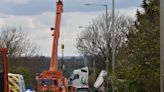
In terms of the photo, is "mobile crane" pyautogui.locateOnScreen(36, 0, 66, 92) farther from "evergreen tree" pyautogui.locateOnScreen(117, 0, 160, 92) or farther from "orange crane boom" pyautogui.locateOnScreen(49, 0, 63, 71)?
"evergreen tree" pyautogui.locateOnScreen(117, 0, 160, 92)

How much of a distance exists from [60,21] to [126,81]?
1736 centimetres

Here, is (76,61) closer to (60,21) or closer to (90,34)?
(90,34)

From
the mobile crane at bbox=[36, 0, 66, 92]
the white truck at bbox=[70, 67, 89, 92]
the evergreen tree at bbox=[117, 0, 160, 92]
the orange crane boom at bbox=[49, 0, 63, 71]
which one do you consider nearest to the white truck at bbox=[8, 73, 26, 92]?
the evergreen tree at bbox=[117, 0, 160, 92]

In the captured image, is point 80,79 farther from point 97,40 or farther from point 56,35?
point 56,35

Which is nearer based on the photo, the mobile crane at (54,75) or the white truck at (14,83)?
the white truck at (14,83)

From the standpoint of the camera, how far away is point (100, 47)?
8381 centimetres

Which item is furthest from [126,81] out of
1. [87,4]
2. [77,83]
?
[77,83]

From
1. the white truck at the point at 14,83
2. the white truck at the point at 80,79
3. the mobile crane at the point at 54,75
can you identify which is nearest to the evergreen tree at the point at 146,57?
the white truck at the point at 14,83

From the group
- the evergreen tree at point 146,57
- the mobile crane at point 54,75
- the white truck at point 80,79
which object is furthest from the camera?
the white truck at point 80,79

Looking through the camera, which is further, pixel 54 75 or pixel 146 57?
pixel 54 75

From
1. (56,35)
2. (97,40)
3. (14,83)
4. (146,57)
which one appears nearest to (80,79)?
(97,40)

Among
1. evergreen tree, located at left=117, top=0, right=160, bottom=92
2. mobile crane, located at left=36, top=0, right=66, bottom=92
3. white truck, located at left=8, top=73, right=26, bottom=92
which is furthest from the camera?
mobile crane, located at left=36, top=0, right=66, bottom=92

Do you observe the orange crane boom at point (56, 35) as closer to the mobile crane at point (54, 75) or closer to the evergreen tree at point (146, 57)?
the mobile crane at point (54, 75)

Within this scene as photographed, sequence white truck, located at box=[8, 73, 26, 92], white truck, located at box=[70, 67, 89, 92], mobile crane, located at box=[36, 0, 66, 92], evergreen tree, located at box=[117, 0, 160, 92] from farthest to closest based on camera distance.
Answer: white truck, located at box=[70, 67, 89, 92] → mobile crane, located at box=[36, 0, 66, 92] → evergreen tree, located at box=[117, 0, 160, 92] → white truck, located at box=[8, 73, 26, 92]
